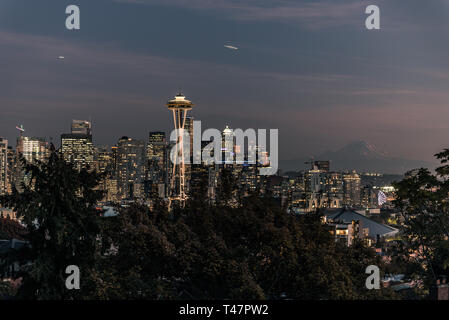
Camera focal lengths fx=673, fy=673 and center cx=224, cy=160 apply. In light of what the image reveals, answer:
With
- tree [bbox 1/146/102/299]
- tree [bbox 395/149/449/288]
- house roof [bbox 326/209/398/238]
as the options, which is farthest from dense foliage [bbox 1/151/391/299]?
house roof [bbox 326/209/398/238]

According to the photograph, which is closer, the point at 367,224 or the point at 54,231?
the point at 54,231

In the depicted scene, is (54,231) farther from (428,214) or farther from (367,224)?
(367,224)

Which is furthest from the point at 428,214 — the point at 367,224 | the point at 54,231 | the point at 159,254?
the point at 367,224

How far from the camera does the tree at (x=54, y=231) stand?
63.0ft

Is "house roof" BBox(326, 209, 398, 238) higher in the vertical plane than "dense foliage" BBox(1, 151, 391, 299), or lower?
lower

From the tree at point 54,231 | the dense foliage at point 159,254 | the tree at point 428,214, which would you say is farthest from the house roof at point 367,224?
the tree at point 54,231

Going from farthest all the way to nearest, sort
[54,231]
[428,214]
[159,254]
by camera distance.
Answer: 1. [428,214]
2. [159,254]
3. [54,231]

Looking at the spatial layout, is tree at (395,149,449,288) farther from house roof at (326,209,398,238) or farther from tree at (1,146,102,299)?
house roof at (326,209,398,238)

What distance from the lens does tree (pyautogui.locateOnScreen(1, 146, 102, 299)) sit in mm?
19203

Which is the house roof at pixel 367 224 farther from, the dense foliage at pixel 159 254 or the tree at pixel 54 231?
the tree at pixel 54 231

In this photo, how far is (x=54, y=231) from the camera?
1969 cm
